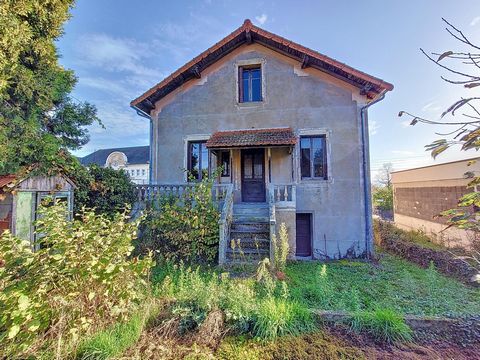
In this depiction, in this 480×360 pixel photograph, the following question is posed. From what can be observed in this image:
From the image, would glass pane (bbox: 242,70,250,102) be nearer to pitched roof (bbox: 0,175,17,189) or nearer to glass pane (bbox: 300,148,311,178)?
glass pane (bbox: 300,148,311,178)

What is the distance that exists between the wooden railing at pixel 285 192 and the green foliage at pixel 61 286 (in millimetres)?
6008

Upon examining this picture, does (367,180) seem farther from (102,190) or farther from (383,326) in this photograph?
(102,190)

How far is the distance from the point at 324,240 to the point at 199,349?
7208mm

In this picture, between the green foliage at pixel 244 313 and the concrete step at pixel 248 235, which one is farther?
the concrete step at pixel 248 235

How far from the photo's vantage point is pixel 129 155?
31.8 m

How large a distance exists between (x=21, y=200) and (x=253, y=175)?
24.7 feet

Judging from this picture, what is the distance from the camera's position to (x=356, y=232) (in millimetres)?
8602

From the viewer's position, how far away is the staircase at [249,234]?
6.91m

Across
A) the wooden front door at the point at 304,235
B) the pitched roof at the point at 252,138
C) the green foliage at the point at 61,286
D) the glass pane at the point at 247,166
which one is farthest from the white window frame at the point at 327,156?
the green foliage at the point at 61,286

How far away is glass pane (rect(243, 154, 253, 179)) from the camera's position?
33.2 ft

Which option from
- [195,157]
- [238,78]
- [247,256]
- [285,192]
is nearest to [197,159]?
[195,157]

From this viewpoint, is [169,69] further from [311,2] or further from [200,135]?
[311,2]

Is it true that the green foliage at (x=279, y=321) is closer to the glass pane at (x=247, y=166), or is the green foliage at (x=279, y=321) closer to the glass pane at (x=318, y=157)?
the glass pane at (x=318, y=157)

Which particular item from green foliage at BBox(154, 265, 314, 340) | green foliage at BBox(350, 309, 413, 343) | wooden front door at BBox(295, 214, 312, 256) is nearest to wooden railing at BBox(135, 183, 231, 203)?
wooden front door at BBox(295, 214, 312, 256)
